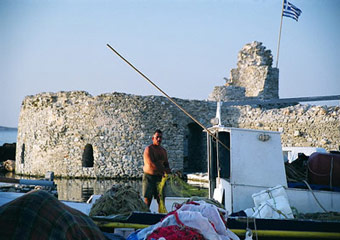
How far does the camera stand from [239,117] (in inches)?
768

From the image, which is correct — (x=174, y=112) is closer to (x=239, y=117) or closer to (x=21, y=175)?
(x=239, y=117)

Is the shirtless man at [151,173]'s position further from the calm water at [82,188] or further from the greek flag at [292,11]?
the greek flag at [292,11]

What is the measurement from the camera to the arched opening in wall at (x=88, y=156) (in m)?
18.7

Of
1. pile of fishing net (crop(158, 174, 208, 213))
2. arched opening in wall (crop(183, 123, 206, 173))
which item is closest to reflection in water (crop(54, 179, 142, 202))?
pile of fishing net (crop(158, 174, 208, 213))

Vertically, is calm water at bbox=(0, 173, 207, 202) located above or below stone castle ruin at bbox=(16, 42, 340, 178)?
below

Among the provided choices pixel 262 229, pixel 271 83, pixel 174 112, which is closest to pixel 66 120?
pixel 174 112

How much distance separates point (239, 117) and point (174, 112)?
3.35 meters

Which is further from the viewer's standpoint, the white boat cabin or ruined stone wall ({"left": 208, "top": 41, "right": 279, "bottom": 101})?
ruined stone wall ({"left": 208, "top": 41, "right": 279, "bottom": 101})

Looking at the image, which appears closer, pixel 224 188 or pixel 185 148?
pixel 224 188

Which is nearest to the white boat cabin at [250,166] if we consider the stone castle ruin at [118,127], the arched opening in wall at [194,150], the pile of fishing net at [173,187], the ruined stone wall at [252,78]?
the pile of fishing net at [173,187]

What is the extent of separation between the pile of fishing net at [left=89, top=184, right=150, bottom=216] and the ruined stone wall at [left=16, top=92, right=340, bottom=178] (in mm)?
13067

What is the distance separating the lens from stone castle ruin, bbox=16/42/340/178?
17844 millimetres

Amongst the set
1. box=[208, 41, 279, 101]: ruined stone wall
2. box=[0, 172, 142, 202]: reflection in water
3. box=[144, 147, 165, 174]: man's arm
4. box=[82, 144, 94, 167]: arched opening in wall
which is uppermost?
box=[208, 41, 279, 101]: ruined stone wall

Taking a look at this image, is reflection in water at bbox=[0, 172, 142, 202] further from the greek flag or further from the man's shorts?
the greek flag
